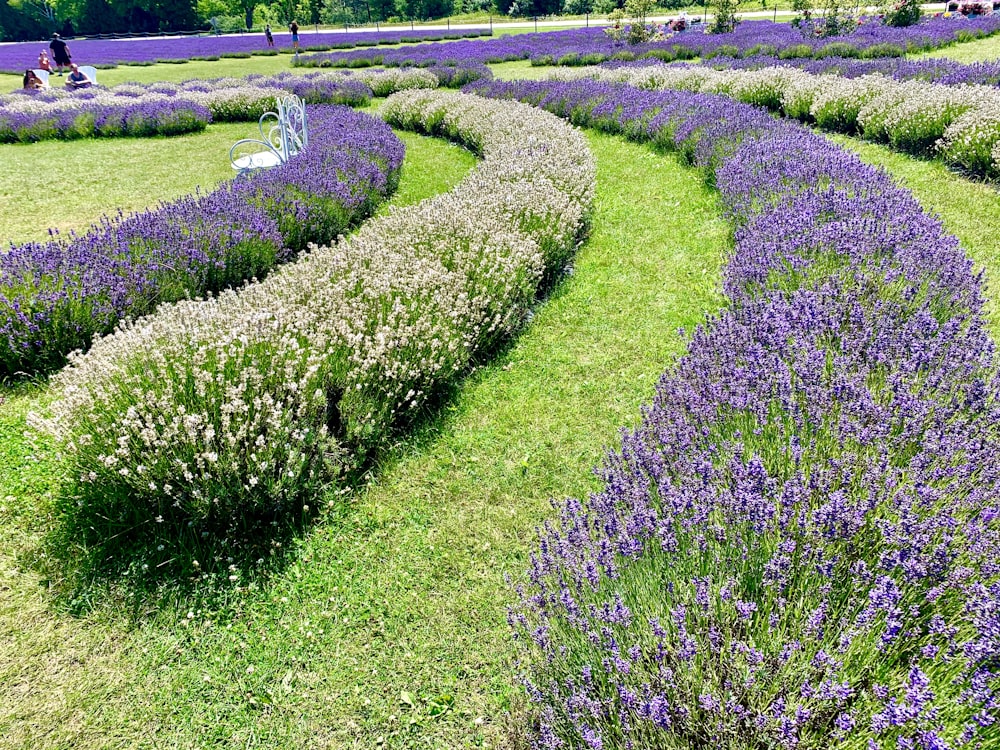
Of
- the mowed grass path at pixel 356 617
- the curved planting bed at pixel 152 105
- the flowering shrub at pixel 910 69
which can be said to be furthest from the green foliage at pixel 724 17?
the mowed grass path at pixel 356 617

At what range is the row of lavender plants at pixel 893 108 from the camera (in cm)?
777

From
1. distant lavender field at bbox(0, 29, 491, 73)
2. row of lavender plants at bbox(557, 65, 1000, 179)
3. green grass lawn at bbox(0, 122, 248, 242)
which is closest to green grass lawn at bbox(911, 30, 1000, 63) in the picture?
row of lavender plants at bbox(557, 65, 1000, 179)

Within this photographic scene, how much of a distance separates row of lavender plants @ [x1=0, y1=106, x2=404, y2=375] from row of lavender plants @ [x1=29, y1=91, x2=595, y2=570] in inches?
32.7

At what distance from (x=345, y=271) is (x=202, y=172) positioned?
8853 millimetres

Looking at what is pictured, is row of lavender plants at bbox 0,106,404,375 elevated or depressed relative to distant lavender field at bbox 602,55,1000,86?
depressed

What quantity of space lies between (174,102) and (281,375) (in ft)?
57.3

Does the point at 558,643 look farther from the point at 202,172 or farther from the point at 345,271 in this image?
the point at 202,172

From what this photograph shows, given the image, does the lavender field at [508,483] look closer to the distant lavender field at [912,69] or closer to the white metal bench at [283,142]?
the white metal bench at [283,142]

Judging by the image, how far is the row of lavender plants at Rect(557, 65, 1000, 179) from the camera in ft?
25.5

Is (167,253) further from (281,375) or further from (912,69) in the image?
(912,69)

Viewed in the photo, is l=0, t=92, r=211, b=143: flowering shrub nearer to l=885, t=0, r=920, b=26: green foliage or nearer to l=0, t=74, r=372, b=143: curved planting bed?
l=0, t=74, r=372, b=143: curved planting bed

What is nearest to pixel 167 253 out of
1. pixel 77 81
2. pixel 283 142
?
pixel 283 142

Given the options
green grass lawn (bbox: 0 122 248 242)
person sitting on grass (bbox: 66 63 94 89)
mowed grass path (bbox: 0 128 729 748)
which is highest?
person sitting on grass (bbox: 66 63 94 89)

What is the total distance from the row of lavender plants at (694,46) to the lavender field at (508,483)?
50.8 feet
